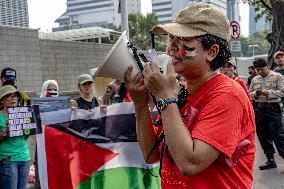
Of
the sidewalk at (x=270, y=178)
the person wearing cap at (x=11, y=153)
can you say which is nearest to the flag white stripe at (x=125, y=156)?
the person wearing cap at (x=11, y=153)

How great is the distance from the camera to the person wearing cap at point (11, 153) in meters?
4.99

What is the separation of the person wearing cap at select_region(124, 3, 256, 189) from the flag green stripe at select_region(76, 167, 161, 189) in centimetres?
214

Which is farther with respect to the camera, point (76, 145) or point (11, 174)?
point (11, 174)

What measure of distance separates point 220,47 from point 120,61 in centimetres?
48

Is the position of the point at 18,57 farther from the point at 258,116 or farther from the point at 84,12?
the point at 84,12

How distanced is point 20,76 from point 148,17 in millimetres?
51033

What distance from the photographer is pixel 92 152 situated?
4191 millimetres

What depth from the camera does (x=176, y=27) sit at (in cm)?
189

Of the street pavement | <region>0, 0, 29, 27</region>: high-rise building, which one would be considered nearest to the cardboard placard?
the street pavement

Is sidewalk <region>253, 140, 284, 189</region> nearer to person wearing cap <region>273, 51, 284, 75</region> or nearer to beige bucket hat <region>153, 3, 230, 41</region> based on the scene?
person wearing cap <region>273, 51, 284, 75</region>

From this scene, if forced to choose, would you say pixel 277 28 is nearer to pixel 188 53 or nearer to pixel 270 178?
pixel 270 178

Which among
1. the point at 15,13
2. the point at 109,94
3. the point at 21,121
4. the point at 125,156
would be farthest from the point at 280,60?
the point at 15,13

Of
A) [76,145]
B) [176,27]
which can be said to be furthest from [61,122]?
[176,27]

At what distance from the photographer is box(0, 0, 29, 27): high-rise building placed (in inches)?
2936
